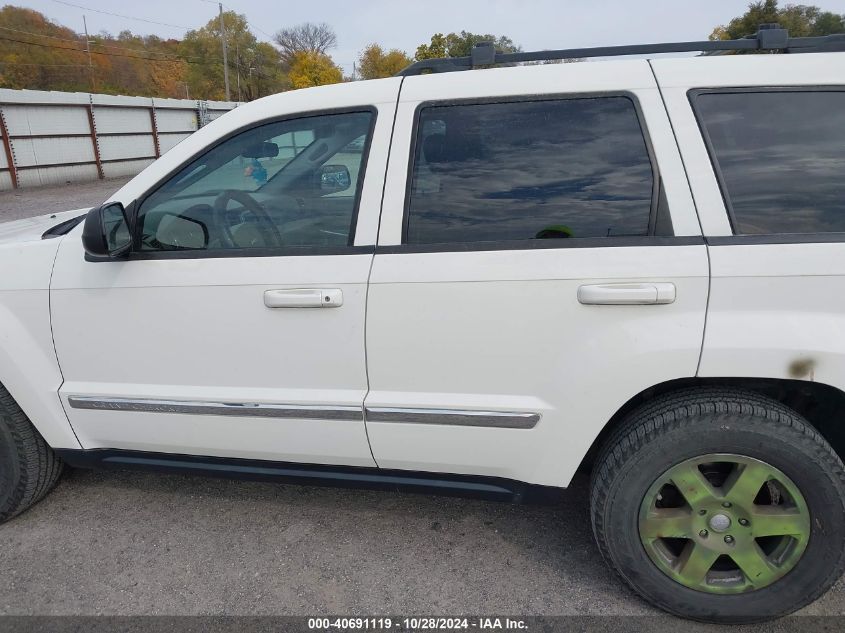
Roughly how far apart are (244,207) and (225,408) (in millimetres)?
767

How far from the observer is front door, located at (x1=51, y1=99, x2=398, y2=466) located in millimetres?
2113

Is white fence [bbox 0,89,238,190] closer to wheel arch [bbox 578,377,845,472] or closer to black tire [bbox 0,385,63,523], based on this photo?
black tire [bbox 0,385,63,523]

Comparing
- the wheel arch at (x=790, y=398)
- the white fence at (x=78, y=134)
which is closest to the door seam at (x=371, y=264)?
the wheel arch at (x=790, y=398)

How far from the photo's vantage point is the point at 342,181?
7.18ft

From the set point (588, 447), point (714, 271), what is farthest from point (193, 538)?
point (714, 271)

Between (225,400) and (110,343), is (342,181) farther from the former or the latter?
(110,343)

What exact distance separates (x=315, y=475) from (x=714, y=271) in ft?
5.25

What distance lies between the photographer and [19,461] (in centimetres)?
261

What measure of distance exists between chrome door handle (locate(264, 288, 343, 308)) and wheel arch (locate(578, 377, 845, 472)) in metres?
1.03

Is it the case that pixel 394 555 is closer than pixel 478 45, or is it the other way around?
pixel 478 45

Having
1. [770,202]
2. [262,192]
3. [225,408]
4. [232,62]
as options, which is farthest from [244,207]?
[232,62]

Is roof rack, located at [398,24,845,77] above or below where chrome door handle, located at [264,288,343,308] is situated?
above

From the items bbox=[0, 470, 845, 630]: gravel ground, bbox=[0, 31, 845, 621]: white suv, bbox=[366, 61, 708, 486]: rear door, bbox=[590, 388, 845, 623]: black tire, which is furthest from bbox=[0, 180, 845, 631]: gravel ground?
bbox=[366, 61, 708, 486]: rear door

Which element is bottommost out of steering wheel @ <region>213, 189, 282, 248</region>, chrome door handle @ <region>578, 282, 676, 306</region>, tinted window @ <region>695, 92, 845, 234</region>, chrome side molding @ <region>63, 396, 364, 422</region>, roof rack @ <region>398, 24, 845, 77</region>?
chrome side molding @ <region>63, 396, 364, 422</region>
